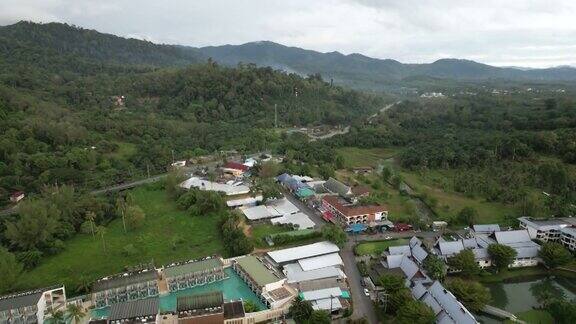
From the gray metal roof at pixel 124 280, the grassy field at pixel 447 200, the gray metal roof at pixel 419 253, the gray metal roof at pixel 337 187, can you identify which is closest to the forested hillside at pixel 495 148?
the grassy field at pixel 447 200

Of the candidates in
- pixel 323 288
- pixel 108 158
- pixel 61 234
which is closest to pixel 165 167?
pixel 108 158

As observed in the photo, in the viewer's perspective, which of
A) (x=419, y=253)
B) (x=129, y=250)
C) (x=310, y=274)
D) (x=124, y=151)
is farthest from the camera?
(x=124, y=151)

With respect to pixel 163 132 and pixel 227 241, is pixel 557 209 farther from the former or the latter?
pixel 163 132

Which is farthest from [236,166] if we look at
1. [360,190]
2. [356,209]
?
[356,209]

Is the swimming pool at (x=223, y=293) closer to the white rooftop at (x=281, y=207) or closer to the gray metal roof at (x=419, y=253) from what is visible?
the white rooftop at (x=281, y=207)

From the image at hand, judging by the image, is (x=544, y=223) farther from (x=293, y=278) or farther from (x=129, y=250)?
(x=129, y=250)

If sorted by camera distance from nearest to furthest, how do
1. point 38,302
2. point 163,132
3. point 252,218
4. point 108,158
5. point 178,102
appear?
point 38,302
point 252,218
point 108,158
point 163,132
point 178,102
